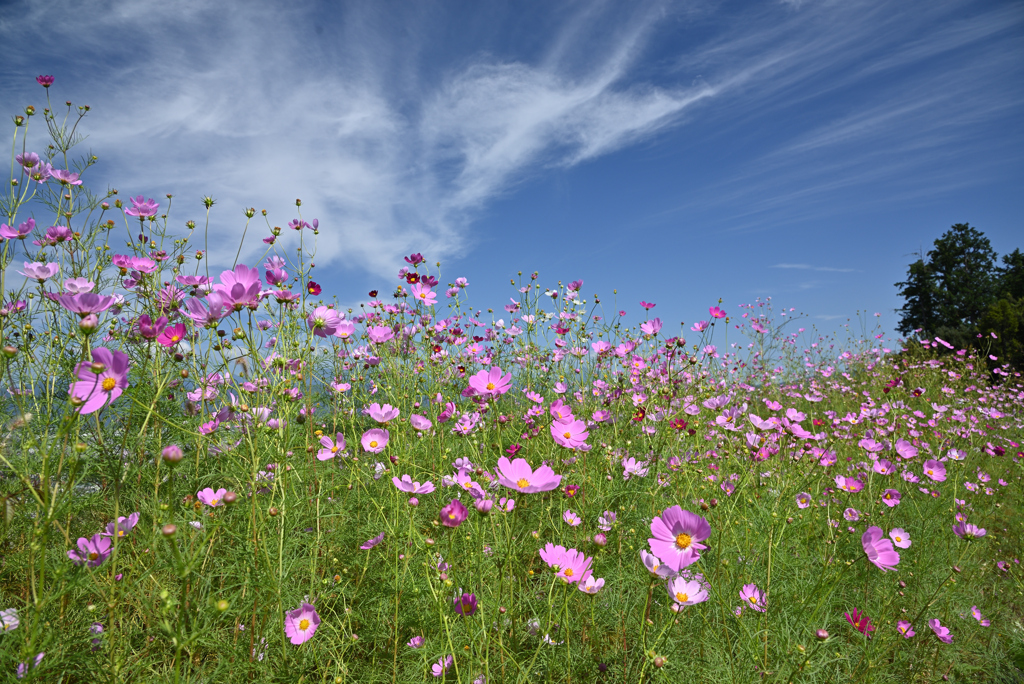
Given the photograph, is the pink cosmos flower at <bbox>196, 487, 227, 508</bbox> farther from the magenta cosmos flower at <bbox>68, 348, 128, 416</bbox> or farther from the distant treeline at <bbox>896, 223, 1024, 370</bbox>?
the distant treeline at <bbox>896, 223, 1024, 370</bbox>

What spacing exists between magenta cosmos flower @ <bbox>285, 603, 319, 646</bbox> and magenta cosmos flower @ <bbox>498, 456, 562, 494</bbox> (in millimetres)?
592

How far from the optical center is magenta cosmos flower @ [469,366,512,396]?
1.61 metres

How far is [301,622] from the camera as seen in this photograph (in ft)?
3.89

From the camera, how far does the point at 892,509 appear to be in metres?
2.65

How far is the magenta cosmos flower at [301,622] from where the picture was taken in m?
1.15

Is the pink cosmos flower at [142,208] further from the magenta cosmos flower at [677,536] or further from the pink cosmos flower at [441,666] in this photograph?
the magenta cosmos flower at [677,536]

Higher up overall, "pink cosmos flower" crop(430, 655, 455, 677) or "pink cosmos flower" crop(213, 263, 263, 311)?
"pink cosmos flower" crop(213, 263, 263, 311)

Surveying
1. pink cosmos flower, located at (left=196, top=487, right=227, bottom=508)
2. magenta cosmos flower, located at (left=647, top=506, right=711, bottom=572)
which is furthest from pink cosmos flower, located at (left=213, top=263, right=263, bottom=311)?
magenta cosmos flower, located at (left=647, top=506, right=711, bottom=572)

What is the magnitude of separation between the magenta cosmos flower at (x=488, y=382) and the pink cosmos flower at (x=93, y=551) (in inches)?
42.2

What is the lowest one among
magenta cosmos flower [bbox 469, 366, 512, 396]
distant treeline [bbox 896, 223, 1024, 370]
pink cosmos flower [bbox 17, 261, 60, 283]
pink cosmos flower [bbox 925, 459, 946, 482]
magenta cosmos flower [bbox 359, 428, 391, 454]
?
magenta cosmos flower [bbox 359, 428, 391, 454]

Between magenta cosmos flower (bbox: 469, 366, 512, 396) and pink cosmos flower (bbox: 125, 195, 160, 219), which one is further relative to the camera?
pink cosmos flower (bbox: 125, 195, 160, 219)

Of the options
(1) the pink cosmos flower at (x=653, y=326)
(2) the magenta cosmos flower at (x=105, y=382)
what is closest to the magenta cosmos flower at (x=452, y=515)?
(2) the magenta cosmos flower at (x=105, y=382)

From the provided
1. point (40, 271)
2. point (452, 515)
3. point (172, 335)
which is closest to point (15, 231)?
Result: point (40, 271)

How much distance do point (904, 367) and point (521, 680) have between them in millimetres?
7368
